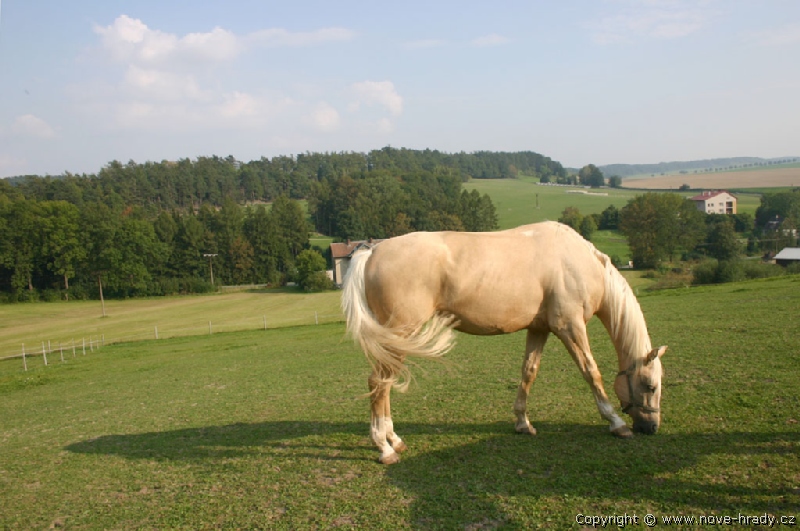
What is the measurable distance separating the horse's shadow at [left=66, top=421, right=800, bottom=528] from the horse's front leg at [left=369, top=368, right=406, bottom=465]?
0.16 metres

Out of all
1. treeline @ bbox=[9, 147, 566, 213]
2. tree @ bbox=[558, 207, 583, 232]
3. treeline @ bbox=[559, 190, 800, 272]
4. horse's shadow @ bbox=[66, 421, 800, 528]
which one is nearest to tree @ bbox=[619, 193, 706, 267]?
treeline @ bbox=[559, 190, 800, 272]

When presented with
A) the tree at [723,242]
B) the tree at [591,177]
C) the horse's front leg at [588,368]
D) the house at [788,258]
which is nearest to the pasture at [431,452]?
the horse's front leg at [588,368]

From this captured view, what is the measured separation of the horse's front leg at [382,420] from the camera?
5.39 metres

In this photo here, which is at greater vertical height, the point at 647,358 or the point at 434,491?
the point at 647,358

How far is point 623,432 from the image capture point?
17.7ft

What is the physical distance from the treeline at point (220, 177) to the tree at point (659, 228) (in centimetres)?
5320

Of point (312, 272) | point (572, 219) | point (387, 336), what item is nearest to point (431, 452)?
point (387, 336)

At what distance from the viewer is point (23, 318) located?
4728cm

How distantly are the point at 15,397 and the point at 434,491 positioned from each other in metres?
13.9

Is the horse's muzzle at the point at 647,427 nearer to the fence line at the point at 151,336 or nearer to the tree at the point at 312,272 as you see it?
the fence line at the point at 151,336

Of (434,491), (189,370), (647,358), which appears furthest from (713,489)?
(189,370)

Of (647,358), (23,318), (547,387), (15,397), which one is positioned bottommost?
(23,318)

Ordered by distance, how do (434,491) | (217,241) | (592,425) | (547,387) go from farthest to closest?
1. (217,241)
2. (547,387)
3. (592,425)
4. (434,491)

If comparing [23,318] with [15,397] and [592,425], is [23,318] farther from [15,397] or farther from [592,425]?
[592,425]
